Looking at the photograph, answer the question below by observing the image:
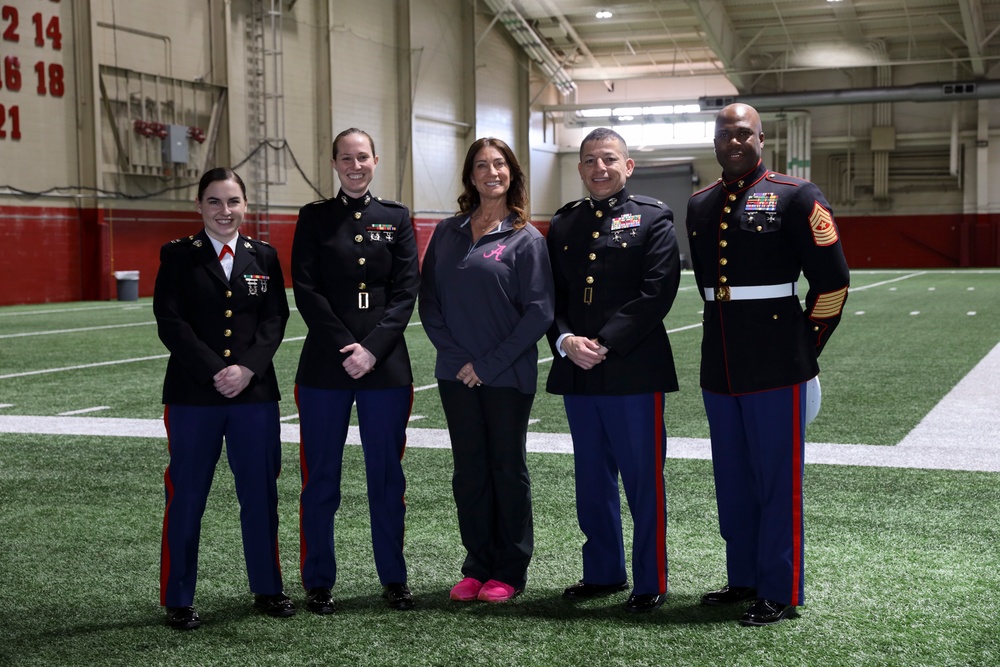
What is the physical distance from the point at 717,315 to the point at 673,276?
23 centimetres

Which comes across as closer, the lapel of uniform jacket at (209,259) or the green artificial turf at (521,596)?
the green artificial turf at (521,596)

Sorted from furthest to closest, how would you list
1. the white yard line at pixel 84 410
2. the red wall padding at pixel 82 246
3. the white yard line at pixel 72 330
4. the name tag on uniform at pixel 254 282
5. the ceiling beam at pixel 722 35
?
the ceiling beam at pixel 722 35 < the red wall padding at pixel 82 246 < the white yard line at pixel 72 330 < the white yard line at pixel 84 410 < the name tag on uniform at pixel 254 282

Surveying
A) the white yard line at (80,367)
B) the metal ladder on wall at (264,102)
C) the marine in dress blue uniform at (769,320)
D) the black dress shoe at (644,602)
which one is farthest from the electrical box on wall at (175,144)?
the black dress shoe at (644,602)

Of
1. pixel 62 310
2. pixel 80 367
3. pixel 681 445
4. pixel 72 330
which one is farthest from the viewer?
pixel 62 310

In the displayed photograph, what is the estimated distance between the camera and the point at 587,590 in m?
4.37

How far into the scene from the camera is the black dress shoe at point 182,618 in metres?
4.03

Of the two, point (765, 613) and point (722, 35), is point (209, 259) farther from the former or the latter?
point (722, 35)

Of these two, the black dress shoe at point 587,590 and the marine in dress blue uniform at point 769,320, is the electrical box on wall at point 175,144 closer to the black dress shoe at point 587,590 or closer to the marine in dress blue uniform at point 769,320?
the black dress shoe at point 587,590

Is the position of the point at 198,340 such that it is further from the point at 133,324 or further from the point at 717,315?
the point at 133,324

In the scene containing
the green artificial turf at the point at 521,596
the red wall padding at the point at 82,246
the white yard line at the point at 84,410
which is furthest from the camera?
the red wall padding at the point at 82,246

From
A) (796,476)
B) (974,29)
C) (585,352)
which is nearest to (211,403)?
(585,352)

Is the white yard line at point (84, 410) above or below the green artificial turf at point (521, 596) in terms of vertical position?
Result: above

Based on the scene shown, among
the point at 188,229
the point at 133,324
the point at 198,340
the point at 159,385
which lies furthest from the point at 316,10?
the point at 198,340

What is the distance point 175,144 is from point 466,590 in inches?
863
